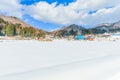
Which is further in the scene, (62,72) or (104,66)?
(104,66)

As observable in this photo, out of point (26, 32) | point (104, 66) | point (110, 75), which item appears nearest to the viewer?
point (110, 75)

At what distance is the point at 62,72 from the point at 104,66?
265cm

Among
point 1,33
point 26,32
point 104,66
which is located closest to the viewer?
point 104,66

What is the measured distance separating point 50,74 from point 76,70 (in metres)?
1.20

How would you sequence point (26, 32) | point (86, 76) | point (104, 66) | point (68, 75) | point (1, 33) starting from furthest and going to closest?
point (26, 32)
point (1, 33)
point (104, 66)
point (86, 76)
point (68, 75)

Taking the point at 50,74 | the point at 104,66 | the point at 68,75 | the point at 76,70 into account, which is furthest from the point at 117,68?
the point at 50,74

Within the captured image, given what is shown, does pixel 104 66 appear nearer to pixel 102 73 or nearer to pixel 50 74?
pixel 102 73

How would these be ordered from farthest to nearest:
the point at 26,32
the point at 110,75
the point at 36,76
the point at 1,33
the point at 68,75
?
the point at 26,32 < the point at 1,33 < the point at 110,75 < the point at 68,75 < the point at 36,76

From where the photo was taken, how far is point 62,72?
6.15 metres

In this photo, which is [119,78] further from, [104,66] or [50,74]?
[50,74]

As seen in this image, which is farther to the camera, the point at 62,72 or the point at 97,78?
the point at 97,78

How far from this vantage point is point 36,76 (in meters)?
5.42

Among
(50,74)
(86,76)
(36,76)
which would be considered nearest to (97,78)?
(86,76)

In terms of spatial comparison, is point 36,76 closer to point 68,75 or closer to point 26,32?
point 68,75
